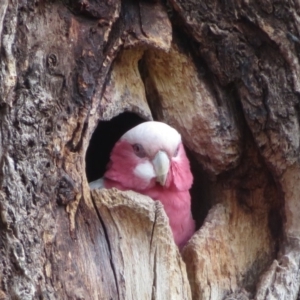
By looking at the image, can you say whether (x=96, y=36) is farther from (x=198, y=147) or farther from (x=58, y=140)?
(x=198, y=147)

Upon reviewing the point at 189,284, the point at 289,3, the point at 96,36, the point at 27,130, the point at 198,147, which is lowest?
the point at 189,284

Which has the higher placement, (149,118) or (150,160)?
(149,118)

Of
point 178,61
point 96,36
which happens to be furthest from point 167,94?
point 96,36

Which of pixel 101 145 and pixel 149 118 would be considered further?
pixel 101 145

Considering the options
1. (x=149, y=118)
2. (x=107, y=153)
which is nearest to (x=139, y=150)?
(x=149, y=118)

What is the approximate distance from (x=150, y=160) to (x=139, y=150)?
3.2 inches

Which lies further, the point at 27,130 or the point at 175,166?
the point at 175,166

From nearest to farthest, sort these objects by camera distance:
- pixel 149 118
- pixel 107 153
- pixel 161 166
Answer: pixel 161 166 → pixel 149 118 → pixel 107 153

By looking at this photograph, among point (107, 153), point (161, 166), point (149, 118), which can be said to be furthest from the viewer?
point (107, 153)

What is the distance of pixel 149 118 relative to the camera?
12.6 ft

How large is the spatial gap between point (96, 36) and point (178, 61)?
2.07 feet

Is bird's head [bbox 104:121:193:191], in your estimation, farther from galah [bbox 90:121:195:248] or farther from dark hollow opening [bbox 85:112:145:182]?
dark hollow opening [bbox 85:112:145:182]

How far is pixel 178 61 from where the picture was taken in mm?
3723

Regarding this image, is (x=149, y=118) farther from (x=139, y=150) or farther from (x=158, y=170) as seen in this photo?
(x=158, y=170)
